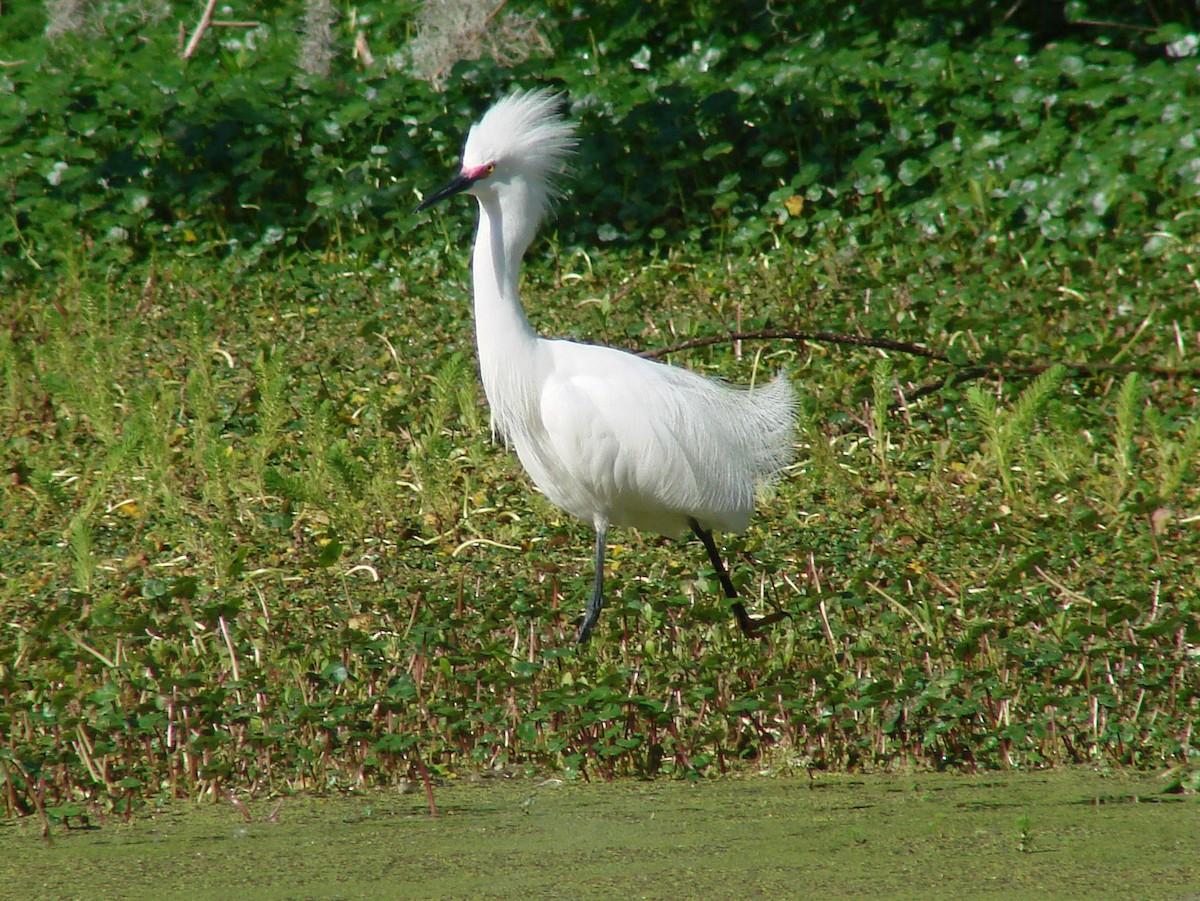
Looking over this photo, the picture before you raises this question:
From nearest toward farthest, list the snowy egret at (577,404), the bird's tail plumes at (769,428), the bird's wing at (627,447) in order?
the snowy egret at (577,404)
the bird's wing at (627,447)
the bird's tail plumes at (769,428)

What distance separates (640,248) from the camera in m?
8.38

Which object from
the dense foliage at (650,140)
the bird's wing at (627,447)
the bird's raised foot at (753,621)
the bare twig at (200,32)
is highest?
the bare twig at (200,32)

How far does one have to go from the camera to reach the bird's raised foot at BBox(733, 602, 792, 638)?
4316 millimetres

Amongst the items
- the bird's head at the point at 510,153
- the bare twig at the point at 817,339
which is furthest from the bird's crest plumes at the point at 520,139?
the bare twig at the point at 817,339

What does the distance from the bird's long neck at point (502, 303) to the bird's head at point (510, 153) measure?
0.07 m

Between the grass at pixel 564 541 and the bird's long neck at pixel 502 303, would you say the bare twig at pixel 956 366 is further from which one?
the bird's long neck at pixel 502 303

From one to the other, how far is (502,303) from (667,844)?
1970 millimetres

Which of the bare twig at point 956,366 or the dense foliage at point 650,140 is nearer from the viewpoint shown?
the bare twig at point 956,366

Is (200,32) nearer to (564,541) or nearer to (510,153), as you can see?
(564,541)

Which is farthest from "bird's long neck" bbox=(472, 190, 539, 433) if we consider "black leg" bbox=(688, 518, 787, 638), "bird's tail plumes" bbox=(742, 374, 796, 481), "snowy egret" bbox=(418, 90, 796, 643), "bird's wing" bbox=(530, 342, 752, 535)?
"bird's tail plumes" bbox=(742, 374, 796, 481)

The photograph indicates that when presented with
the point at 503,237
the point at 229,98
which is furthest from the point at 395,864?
the point at 229,98

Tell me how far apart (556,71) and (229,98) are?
1.92m

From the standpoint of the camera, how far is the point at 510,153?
451 centimetres

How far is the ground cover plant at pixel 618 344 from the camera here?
3.82 metres
